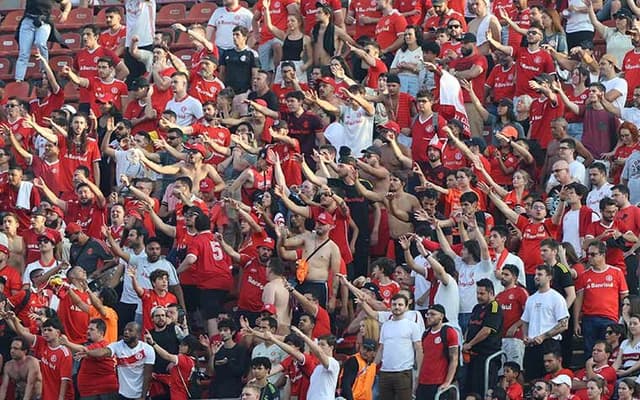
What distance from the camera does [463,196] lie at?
20.5 meters

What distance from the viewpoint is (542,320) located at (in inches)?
748

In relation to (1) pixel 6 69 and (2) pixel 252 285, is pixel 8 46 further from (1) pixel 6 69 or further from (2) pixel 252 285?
(2) pixel 252 285

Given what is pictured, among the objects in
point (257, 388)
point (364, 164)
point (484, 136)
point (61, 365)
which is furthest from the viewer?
point (484, 136)

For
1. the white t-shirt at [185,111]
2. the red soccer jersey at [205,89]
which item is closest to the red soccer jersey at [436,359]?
the white t-shirt at [185,111]

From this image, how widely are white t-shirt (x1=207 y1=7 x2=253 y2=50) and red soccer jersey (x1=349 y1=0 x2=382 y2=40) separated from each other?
1341mm

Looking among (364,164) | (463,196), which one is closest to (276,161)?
(364,164)

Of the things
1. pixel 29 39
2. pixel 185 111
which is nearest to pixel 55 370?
pixel 185 111

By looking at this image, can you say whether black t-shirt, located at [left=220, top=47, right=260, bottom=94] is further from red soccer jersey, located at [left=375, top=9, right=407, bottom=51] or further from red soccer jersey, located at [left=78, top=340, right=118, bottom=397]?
red soccer jersey, located at [left=78, top=340, right=118, bottom=397]

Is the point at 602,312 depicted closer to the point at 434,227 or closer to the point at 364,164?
the point at 434,227

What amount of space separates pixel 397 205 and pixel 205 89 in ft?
12.2

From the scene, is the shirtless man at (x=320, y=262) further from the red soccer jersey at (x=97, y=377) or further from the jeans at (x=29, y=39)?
the jeans at (x=29, y=39)

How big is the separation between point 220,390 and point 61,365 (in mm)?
1677

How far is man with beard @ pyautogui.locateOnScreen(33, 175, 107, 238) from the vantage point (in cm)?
2222

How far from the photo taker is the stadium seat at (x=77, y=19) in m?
27.7
